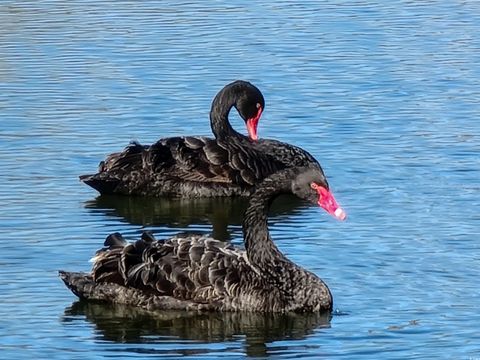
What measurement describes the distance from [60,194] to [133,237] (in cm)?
157

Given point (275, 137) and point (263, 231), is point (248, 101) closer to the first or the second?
point (275, 137)

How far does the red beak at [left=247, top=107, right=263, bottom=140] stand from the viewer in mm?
17953

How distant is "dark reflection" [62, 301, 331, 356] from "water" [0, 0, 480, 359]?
2cm

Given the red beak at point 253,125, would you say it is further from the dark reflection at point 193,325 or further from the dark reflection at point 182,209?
the dark reflection at point 193,325

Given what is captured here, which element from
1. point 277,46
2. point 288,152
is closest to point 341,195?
point 288,152

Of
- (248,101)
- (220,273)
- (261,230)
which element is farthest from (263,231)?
(248,101)

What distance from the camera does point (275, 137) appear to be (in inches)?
724

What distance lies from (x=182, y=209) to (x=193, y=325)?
3.72 meters

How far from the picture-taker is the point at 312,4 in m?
25.3

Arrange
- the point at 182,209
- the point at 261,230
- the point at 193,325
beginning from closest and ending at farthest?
the point at 193,325 → the point at 261,230 → the point at 182,209

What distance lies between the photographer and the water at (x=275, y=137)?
1232 centimetres

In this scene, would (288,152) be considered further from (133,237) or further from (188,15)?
(188,15)

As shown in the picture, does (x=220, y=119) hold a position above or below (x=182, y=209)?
above

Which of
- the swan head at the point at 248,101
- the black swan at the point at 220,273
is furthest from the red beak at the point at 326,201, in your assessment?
the swan head at the point at 248,101
